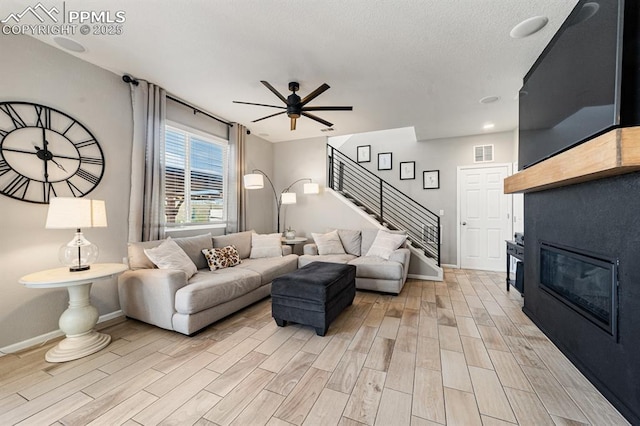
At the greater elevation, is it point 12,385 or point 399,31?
point 399,31

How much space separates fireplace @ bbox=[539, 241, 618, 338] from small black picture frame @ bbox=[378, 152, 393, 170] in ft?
12.2

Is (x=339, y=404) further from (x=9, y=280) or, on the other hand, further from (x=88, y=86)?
(x=88, y=86)

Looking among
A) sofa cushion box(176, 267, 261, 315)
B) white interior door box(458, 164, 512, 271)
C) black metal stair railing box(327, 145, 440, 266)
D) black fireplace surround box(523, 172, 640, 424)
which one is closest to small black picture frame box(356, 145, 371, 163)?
black metal stair railing box(327, 145, 440, 266)

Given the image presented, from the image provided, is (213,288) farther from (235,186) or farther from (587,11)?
(587,11)

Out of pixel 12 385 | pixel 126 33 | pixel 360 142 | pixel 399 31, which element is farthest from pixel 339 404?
pixel 360 142

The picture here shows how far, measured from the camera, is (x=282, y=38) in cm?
233

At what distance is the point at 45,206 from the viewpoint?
2.46m

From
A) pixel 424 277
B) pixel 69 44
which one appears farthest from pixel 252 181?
pixel 424 277

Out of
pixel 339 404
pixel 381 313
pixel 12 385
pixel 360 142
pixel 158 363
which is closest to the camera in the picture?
pixel 339 404

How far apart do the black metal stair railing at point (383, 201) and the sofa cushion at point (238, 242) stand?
7.05 ft

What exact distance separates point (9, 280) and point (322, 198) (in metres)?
4.31

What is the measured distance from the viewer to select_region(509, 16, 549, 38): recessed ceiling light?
208 centimetres

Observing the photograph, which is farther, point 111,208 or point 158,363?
point 111,208

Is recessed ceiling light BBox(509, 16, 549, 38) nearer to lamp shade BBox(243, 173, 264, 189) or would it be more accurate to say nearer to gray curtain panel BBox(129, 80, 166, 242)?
lamp shade BBox(243, 173, 264, 189)
